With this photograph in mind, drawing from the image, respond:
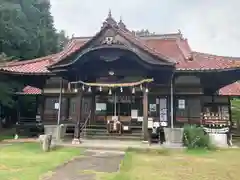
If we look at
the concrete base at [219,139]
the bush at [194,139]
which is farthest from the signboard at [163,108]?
the bush at [194,139]

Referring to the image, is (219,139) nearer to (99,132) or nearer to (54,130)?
(99,132)

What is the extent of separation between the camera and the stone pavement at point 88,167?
21.8 ft

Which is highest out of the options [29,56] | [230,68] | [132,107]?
[29,56]

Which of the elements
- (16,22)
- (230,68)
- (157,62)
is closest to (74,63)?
(157,62)

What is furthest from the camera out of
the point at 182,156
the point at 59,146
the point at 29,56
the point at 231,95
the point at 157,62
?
the point at 29,56

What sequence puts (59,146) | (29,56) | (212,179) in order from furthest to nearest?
1. (29,56)
2. (59,146)
3. (212,179)

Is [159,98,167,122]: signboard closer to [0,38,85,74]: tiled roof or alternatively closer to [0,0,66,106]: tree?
[0,38,85,74]: tiled roof

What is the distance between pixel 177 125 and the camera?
15.4 metres

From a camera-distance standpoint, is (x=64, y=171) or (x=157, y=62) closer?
(x=64, y=171)

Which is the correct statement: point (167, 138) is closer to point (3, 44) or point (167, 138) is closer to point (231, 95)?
point (231, 95)

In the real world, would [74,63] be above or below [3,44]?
below

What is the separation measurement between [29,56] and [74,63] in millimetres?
13402

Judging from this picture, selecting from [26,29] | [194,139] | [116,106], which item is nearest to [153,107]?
[116,106]

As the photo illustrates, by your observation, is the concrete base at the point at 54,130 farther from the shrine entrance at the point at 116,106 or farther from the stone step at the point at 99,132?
A: the shrine entrance at the point at 116,106
